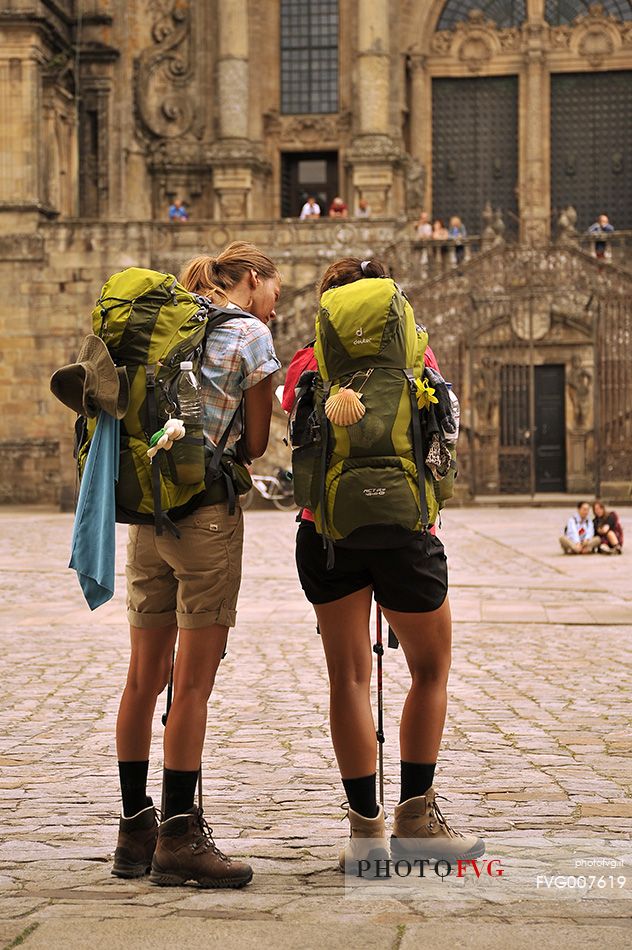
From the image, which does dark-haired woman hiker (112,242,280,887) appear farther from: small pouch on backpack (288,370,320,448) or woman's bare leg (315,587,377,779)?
woman's bare leg (315,587,377,779)

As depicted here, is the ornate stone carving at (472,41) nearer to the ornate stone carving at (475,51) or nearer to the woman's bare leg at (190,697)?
the ornate stone carving at (475,51)

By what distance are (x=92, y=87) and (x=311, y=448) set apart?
4155 centimetres

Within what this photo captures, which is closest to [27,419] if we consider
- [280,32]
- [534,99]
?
[280,32]

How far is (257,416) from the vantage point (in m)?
5.75

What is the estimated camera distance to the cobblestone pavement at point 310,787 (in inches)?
189

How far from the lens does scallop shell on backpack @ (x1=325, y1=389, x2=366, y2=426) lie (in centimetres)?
542

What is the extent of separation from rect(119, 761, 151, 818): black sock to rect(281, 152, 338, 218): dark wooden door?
42249 millimetres

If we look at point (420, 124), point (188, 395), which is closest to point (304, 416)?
point (188, 395)

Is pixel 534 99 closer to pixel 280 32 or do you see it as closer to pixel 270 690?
pixel 280 32

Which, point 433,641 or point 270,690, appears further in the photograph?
point 270,690

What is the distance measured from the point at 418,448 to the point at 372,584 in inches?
19.7

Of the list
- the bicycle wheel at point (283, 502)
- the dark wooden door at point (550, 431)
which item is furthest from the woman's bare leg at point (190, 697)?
the dark wooden door at point (550, 431)

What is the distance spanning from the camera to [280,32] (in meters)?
46.7

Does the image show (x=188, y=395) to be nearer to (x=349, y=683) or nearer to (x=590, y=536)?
(x=349, y=683)
